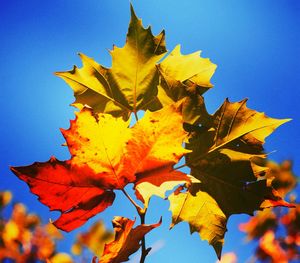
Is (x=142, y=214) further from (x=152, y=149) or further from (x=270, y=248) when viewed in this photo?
(x=270, y=248)

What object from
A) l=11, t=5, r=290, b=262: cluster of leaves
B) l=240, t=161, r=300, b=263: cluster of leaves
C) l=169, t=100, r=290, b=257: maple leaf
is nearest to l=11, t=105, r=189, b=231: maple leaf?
l=11, t=5, r=290, b=262: cluster of leaves

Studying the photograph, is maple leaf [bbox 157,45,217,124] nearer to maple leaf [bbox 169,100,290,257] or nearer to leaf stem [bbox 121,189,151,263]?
maple leaf [bbox 169,100,290,257]

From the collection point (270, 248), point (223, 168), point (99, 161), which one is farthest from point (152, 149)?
point (270, 248)

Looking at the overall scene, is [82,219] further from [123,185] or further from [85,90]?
[85,90]

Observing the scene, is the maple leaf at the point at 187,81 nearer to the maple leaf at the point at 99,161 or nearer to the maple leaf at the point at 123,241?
the maple leaf at the point at 99,161

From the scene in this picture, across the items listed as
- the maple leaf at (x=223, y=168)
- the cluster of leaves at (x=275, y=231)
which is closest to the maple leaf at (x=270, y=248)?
the cluster of leaves at (x=275, y=231)

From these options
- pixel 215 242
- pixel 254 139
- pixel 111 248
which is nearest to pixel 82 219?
pixel 111 248
